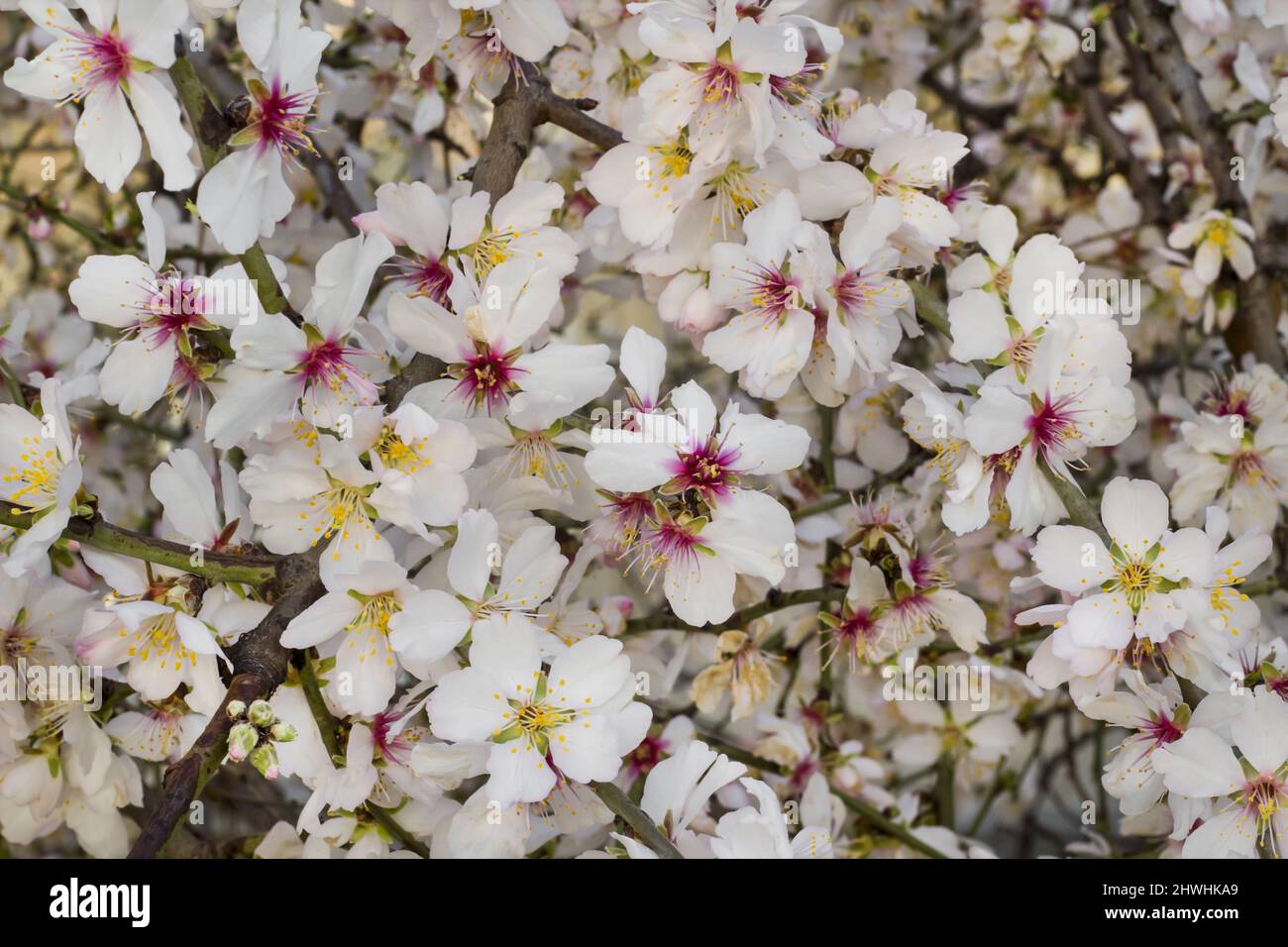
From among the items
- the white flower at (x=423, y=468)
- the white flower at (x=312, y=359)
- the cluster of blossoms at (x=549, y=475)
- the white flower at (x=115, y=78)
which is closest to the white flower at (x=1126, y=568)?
the cluster of blossoms at (x=549, y=475)

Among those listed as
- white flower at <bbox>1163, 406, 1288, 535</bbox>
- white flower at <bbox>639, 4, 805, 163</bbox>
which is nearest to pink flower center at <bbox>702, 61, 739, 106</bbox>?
white flower at <bbox>639, 4, 805, 163</bbox>

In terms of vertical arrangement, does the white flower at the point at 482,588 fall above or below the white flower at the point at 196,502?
below

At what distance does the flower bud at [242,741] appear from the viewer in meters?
0.86

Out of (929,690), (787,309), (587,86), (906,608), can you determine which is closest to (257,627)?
(787,309)

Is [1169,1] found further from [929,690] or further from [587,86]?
[929,690]

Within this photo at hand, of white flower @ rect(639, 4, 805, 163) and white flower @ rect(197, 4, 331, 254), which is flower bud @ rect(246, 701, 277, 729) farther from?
white flower @ rect(639, 4, 805, 163)

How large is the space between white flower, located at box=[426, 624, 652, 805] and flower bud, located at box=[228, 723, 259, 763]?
141mm

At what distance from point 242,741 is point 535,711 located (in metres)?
0.23

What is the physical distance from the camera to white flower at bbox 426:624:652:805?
38.2 inches

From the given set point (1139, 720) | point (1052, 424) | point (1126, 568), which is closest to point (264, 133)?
point (1052, 424)

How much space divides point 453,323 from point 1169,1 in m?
1.36

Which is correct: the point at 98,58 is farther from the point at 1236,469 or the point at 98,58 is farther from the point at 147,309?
the point at 1236,469

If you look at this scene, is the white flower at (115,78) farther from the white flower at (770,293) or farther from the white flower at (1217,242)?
the white flower at (1217,242)

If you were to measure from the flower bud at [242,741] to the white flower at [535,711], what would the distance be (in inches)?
5.5
